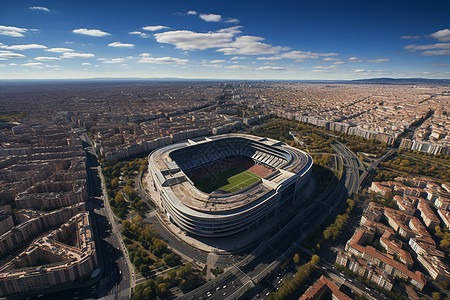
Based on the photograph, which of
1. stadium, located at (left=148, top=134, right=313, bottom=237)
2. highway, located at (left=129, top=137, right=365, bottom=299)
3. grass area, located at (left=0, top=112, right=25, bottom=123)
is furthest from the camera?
grass area, located at (left=0, top=112, right=25, bottom=123)

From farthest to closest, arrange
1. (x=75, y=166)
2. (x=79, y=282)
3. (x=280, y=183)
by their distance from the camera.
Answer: (x=75, y=166), (x=280, y=183), (x=79, y=282)

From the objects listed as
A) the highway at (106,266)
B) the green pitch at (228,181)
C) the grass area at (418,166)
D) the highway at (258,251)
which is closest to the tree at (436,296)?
the highway at (258,251)

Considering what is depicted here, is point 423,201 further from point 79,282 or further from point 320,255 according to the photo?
point 79,282

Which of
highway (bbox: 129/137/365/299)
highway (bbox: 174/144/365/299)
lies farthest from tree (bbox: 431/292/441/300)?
highway (bbox: 129/137/365/299)

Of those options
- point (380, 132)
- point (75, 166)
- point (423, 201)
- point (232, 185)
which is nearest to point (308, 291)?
point (232, 185)

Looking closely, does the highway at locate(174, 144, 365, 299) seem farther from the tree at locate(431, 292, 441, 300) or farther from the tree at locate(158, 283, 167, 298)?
the tree at locate(431, 292, 441, 300)

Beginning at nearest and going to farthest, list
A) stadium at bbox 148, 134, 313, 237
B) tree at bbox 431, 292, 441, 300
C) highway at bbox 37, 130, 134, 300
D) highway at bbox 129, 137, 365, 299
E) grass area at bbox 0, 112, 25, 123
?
1. tree at bbox 431, 292, 441, 300
2. highway at bbox 37, 130, 134, 300
3. highway at bbox 129, 137, 365, 299
4. stadium at bbox 148, 134, 313, 237
5. grass area at bbox 0, 112, 25, 123

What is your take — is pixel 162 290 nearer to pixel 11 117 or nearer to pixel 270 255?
pixel 270 255
